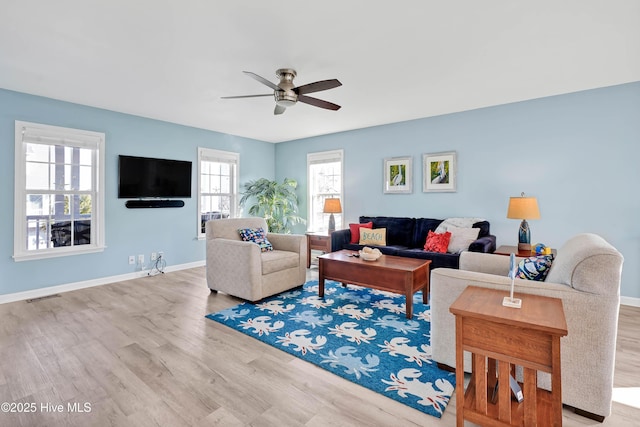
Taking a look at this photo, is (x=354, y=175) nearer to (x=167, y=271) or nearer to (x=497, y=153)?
(x=497, y=153)

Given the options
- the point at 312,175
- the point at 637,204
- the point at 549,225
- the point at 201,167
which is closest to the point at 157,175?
the point at 201,167

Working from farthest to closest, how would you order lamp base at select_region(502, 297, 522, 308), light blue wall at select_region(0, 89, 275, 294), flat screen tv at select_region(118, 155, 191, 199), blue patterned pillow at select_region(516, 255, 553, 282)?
flat screen tv at select_region(118, 155, 191, 199) < light blue wall at select_region(0, 89, 275, 294) < blue patterned pillow at select_region(516, 255, 553, 282) < lamp base at select_region(502, 297, 522, 308)

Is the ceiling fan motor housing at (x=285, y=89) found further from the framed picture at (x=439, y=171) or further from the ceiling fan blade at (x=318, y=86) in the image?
the framed picture at (x=439, y=171)

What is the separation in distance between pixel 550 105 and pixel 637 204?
148 centimetres

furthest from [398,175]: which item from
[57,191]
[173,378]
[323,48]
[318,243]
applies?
[57,191]

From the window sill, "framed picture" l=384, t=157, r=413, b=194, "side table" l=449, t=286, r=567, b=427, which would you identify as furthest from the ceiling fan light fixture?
the window sill

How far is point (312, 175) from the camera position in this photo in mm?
6387

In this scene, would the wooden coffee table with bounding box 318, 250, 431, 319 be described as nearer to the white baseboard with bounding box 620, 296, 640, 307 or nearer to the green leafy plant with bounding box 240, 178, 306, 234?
the white baseboard with bounding box 620, 296, 640, 307

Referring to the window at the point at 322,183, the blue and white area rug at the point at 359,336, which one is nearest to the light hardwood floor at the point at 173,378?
the blue and white area rug at the point at 359,336

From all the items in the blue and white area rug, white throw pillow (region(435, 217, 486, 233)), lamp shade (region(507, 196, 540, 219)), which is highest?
lamp shade (region(507, 196, 540, 219))

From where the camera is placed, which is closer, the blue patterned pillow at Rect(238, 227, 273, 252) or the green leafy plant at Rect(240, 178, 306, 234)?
the blue patterned pillow at Rect(238, 227, 273, 252)

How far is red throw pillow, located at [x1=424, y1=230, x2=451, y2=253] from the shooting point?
4.12 m

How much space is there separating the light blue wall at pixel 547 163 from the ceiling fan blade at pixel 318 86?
8.62ft

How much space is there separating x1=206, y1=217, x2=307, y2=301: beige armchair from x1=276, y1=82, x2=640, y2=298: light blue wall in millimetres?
2028
